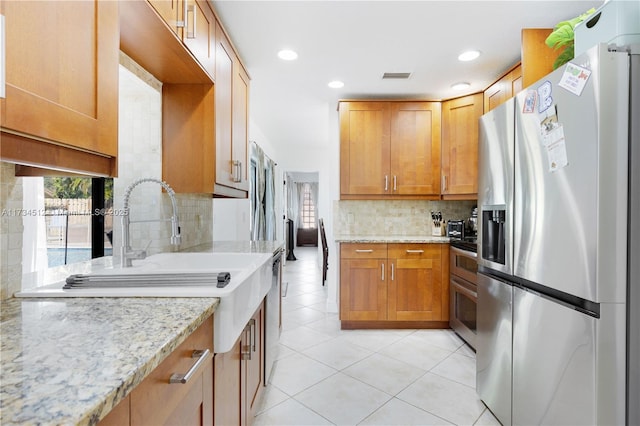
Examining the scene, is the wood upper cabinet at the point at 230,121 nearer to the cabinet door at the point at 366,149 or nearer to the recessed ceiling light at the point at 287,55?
the recessed ceiling light at the point at 287,55

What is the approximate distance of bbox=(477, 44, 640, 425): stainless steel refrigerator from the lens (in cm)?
108

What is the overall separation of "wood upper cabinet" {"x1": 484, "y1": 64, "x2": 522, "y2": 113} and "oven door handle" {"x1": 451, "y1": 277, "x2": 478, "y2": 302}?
1.58 metres

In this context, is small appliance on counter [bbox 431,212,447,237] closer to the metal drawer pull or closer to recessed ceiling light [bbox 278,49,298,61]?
recessed ceiling light [bbox 278,49,298,61]

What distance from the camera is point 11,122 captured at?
60 cm

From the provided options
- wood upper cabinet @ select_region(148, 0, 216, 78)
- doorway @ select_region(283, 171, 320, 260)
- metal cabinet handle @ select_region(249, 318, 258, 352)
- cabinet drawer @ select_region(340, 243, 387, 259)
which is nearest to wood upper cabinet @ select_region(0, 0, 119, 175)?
wood upper cabinet @ select_region(148, 0, 216, 78)

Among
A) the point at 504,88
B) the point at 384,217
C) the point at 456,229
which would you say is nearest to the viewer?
the point at 504,88

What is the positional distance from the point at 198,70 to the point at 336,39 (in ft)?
3.30

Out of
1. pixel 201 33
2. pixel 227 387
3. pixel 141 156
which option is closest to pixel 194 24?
pixel 201 33

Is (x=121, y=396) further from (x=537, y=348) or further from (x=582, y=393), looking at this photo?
(x=537, y=348)

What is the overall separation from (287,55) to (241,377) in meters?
2.16

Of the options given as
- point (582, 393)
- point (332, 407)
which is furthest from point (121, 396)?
point (332, 407)

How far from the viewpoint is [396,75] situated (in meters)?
2.84

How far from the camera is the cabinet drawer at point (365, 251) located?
314cm

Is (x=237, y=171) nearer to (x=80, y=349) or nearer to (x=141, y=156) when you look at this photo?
(x=141, y=156)
